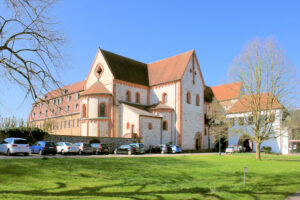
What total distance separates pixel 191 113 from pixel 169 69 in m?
9.66

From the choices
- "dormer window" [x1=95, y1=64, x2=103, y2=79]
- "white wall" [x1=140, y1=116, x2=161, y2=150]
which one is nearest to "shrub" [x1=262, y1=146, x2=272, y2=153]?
"white wall" [x1=140, y1=116, x2=161, y2=150]

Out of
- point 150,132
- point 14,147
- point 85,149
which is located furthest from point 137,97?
point 14,147

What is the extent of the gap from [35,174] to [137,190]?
5.45 meters

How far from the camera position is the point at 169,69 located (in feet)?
178

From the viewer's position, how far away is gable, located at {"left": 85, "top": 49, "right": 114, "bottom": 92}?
4888 centimetres

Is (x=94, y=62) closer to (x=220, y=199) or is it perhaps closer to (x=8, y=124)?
(x=8, y=124)

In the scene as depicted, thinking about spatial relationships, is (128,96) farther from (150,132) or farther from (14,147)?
(14,147)

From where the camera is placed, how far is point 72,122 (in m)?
62.6

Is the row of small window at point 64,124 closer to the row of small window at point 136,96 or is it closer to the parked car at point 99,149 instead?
the row of small window at point 136,96

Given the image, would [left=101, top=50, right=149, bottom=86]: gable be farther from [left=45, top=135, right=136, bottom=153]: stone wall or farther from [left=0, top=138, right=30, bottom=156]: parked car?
[left=0, top=138, right=30, bottom=156]: parked car

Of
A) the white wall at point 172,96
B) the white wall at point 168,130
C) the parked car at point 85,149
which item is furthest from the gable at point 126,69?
the parked car at point 85,149

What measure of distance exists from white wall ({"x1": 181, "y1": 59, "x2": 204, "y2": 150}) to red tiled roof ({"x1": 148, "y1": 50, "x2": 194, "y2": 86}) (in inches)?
45.5

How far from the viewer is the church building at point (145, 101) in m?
45.9

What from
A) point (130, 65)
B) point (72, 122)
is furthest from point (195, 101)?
point (72, 122)
